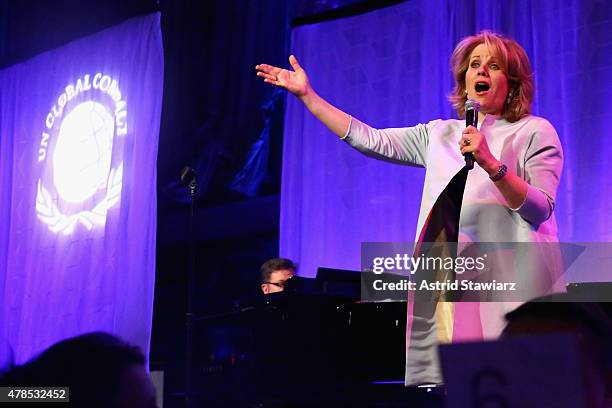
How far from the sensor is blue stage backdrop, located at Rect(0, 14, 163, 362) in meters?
6.94

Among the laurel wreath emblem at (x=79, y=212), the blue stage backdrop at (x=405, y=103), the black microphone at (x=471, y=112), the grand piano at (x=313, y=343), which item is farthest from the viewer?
the laurel wreath emblem at (x=79, y=212)

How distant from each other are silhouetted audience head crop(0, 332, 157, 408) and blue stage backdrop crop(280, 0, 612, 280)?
3.83 metres

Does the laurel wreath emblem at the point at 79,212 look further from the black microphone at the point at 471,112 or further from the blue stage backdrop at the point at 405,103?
the black microphone at the point at 471,112

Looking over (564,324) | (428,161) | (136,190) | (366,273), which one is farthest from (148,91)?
(564,324)

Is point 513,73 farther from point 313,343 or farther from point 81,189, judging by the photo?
point 81,189

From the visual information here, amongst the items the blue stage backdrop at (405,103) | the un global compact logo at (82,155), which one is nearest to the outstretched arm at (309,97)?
the blue stage backdrop at (405,103)

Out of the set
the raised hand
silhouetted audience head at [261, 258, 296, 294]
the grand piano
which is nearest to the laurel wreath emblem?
silhouetted audience head at [261, 258, 296, 294]

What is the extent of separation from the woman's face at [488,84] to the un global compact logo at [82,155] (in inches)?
196

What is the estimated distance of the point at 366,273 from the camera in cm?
423

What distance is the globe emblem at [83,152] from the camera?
7.36m

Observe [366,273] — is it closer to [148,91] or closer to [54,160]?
[148,91]

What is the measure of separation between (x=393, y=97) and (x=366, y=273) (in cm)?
172

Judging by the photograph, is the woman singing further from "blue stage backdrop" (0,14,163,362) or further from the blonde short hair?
"blue stage backdrop" (0,14,163,362)

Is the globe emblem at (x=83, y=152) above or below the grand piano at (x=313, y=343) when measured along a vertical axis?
above
